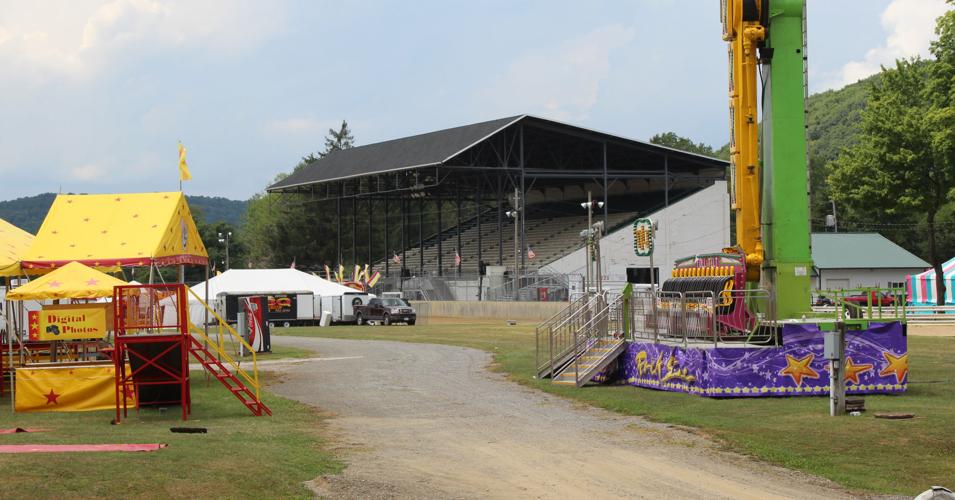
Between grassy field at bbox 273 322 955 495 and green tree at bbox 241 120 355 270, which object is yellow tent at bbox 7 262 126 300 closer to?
grassy field at bbox 273 322 955 495

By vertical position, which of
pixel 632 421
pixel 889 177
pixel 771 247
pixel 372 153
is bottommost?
pixel 632 421

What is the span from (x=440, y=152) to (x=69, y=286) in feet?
172

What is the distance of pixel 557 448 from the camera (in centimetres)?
1634

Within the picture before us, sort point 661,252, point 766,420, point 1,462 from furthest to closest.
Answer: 1. point 661,252
2. point 766,420
3. point 1,462

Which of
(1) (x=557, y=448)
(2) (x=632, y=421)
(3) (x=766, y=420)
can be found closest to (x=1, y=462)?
(1) (x=557, y=448)

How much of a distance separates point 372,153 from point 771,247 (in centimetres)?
6812

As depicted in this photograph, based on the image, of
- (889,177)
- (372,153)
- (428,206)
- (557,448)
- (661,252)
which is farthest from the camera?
(428,206)

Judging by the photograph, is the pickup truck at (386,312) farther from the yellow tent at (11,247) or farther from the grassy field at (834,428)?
the yellow tent at (11,247)

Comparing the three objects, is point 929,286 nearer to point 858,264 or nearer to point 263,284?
point 858,264

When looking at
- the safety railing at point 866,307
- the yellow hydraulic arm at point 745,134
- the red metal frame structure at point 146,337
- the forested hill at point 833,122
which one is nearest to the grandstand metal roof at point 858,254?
the forested hill at point 833,122

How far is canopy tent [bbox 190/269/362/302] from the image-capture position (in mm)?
59156

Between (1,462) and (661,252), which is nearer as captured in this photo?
(1,462)

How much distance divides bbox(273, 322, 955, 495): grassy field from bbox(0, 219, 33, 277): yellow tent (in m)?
12.2

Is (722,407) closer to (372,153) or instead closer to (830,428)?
(830,428)
